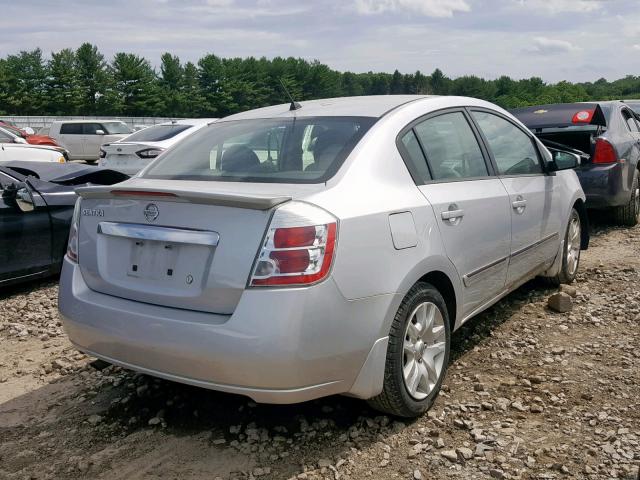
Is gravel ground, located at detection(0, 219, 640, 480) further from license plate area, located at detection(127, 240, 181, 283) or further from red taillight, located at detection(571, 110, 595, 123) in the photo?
red taillight, located at detection(571, 110, 595, 123)

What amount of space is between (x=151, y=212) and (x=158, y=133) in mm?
9820

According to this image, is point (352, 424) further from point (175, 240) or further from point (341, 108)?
point (341, 108)

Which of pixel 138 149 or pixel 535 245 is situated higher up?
Result: pixel 535 245

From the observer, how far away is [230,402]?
3.50 m

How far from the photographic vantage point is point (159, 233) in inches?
112

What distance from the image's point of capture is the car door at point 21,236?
5496mm

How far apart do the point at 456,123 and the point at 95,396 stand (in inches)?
105

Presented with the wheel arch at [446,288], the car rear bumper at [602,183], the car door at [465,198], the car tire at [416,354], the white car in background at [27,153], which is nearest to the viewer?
the car tire at [416,354]

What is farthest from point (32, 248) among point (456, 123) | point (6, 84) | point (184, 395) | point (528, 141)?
point (6, 84)

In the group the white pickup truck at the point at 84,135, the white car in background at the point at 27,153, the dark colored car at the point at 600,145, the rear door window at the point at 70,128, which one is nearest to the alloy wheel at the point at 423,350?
the dark colored car at the point at 600,145

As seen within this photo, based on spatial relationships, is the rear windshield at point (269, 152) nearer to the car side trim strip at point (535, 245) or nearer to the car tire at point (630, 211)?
the car side trim strip at point (535, 245)

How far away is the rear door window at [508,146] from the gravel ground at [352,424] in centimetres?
116

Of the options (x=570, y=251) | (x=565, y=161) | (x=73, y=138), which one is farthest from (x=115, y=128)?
(x=565, y=161)

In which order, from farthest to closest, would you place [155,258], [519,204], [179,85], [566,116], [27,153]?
[179,85]
[27,153]
[566,116]
[519,204]
[155,258]
